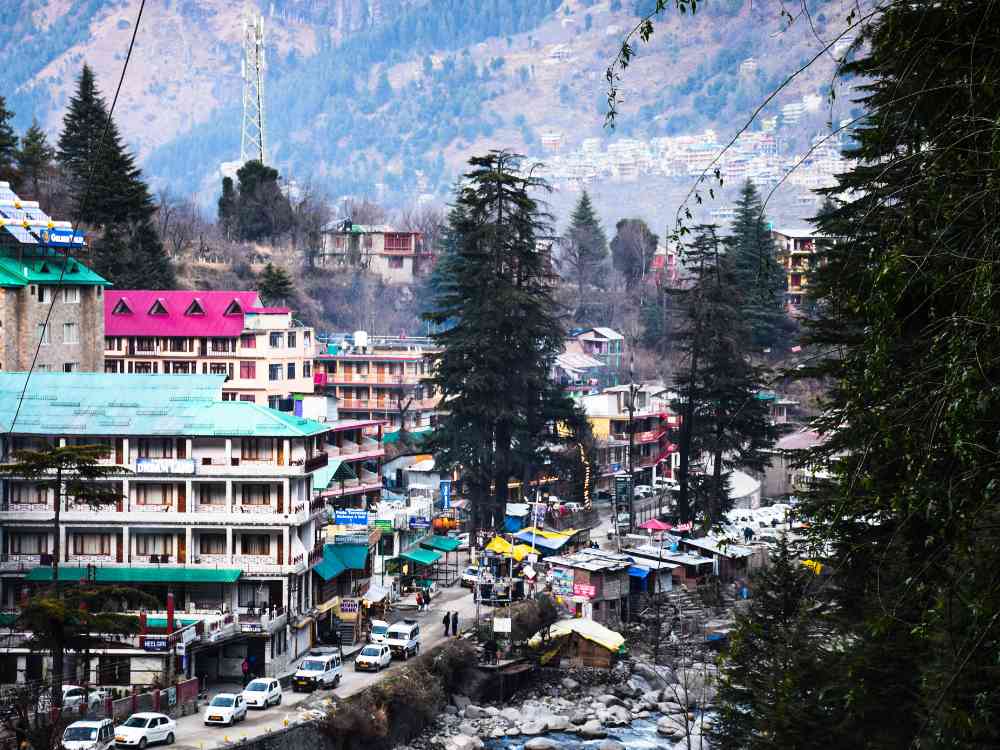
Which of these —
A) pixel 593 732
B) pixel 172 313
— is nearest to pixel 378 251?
pixel 172 313

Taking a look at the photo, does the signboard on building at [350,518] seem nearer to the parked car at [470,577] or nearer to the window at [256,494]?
the parked car at [470,577]

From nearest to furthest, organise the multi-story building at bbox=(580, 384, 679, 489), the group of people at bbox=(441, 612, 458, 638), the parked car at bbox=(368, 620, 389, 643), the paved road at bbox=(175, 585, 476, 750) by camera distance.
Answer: the paved road at bbox=(175, 585, 476, 750), the parked car at bbox=(368, 620, 389, 643), the group of people at bbox=(441, 612, 458, 638), the multi-story building at bbox=(580, 384, 679, 489)

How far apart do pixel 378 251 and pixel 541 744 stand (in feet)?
299

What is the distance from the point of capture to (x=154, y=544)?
41500mm

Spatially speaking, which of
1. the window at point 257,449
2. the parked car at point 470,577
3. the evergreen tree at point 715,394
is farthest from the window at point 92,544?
the evergreen tree at point 715,394

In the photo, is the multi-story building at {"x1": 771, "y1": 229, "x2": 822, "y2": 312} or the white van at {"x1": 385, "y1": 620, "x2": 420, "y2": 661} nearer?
the white van at {"x1": 385, "y1": 620, "x2": 420, "y2": 661}

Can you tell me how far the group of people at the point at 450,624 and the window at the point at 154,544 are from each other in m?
8.80

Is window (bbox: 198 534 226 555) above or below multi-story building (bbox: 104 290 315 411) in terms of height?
below

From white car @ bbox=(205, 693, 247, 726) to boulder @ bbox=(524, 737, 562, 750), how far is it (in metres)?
8.01

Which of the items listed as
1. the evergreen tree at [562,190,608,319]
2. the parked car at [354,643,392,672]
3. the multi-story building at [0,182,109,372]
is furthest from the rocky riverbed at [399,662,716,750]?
the evergreen tree at [562,190,608,319]

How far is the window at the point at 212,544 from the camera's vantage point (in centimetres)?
4156

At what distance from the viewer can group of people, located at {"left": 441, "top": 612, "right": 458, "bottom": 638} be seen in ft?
149

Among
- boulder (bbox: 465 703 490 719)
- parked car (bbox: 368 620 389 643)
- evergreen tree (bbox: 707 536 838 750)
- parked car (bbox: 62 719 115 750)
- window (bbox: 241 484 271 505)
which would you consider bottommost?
boulder (bbox: 465 703 490 719)

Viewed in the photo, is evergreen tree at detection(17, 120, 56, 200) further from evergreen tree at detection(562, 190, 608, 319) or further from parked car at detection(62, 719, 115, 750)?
parked car at detection(62, 719, 115, 750)
